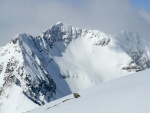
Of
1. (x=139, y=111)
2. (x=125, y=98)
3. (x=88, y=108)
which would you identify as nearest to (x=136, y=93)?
(x=125, y=98)

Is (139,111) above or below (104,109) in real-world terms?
below

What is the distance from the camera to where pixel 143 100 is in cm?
2139

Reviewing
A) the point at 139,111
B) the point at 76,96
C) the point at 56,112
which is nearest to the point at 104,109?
the point at 139,111

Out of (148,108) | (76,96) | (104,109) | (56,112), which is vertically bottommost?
(148,108)

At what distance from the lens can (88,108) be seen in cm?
2562

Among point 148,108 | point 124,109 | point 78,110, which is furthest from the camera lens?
point 78,110

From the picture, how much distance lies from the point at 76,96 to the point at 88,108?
40.3 ft

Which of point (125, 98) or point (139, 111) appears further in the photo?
point (125, 98)

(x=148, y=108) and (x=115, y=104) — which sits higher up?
(x=115, y=104)

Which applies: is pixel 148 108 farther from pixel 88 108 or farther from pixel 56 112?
pixel 56 112

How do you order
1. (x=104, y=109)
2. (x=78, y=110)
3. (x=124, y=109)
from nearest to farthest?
(x=124, y=109) < (x=104, y=109) < (x=78, y=110)

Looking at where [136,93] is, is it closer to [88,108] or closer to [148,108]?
[88,108]

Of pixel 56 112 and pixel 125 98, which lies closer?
pixel 125 98

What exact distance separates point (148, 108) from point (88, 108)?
7.02 meters
